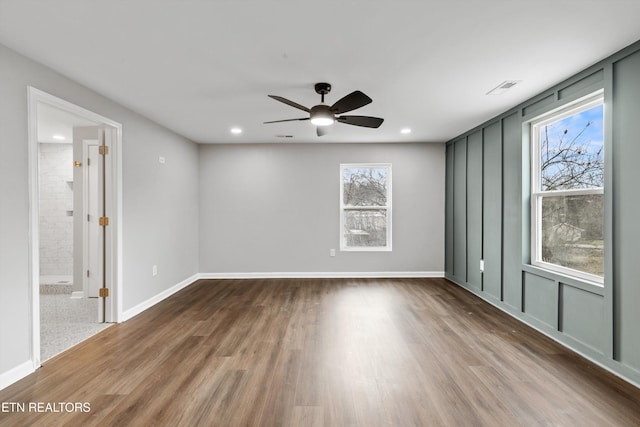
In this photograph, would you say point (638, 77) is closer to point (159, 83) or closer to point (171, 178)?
point (159, 83)

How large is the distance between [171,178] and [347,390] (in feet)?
13.0

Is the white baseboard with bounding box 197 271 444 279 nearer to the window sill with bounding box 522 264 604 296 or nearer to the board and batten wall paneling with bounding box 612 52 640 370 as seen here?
the window sill with bounding box 522 264 604 296

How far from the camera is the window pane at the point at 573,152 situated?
2758mm

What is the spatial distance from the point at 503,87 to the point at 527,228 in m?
1.59

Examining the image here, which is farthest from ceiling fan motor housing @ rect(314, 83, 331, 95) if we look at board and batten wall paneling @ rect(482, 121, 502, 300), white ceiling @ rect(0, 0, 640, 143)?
board and batten wall paneling @ rect(482, 121, 502, 300)

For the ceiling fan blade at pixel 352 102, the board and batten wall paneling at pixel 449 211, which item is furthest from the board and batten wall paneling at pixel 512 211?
the ceiling fan blade at pixel 352 102

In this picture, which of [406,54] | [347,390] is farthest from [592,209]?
[347,390]

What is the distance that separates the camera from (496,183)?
4.08 metres

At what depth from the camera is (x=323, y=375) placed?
7.79 feet

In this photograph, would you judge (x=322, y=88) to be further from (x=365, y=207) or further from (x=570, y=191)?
(x=365, y=207)

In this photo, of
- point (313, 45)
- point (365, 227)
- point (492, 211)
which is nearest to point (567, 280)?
A: point (492, 211)

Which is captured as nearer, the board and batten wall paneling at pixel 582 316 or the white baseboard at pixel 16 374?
the white baseboard at pixel 16 374

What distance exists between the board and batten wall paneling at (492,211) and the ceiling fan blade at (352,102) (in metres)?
2.39

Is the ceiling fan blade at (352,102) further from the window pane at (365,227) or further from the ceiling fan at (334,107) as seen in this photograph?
the window pane at (365,227)
